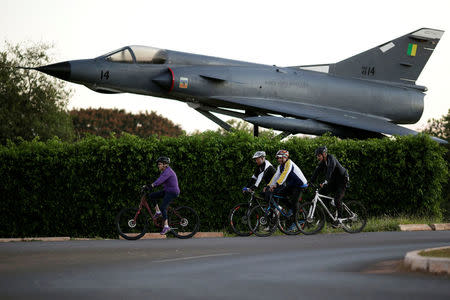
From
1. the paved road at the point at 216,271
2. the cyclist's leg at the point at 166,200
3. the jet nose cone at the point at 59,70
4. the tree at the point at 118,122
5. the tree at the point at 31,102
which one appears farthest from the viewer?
the tree at the point at 118,122

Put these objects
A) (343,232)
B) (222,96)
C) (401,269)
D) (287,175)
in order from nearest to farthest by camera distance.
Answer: (401,269), (287,175), (343,232), (222,96)

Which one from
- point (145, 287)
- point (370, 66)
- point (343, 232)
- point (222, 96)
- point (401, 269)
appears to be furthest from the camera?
point (370, 66)

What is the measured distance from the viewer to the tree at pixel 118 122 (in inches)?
3127

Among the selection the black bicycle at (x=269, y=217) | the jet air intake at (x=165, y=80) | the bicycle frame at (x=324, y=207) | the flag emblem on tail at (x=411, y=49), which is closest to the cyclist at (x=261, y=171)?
the black bicycle at (x=269, y=217)

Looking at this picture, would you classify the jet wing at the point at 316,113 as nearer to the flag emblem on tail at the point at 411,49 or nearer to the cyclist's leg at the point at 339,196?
the flag emblem on tail at the point at 411,49

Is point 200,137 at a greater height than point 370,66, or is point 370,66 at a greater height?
point 370,66

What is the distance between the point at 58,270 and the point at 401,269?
15.1ft

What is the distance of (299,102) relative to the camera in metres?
23.9

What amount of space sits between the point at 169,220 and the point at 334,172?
4061 mm

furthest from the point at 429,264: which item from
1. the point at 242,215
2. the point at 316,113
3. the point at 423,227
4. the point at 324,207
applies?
the point at 316,113

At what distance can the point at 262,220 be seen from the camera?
1488 cm

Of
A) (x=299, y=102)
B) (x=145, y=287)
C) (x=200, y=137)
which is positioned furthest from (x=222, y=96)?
(x=145, y=287)

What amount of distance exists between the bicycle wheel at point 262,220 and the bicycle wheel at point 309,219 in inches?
22.2

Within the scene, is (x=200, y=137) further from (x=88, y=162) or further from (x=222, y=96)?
(x=222, y=96)
